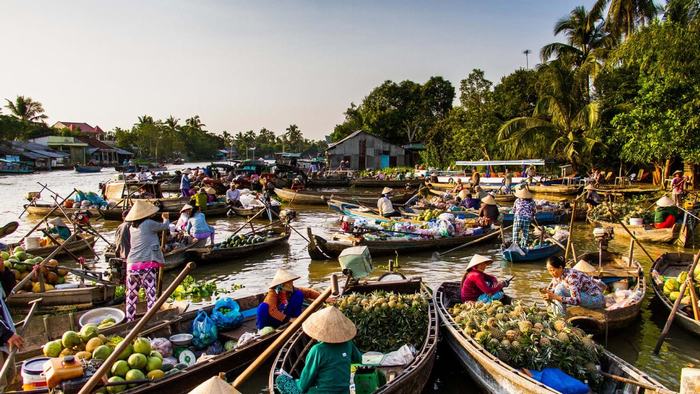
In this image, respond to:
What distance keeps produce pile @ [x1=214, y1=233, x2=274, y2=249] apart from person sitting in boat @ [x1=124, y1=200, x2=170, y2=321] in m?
5.02

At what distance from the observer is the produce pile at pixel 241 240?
1212cm

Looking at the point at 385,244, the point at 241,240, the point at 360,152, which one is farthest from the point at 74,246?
the point at 360,152

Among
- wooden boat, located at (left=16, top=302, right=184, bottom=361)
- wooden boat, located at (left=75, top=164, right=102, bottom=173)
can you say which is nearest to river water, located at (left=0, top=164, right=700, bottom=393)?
wooden boat, located at (left=16, top=302, right=184, bottom=361)

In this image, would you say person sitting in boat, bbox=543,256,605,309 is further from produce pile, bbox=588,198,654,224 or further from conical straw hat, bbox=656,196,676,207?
produce pile, bbox=588,198,654,224

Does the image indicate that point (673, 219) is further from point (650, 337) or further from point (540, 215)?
point (650, 337)

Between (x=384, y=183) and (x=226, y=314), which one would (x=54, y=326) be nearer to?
(x=226, y=314)

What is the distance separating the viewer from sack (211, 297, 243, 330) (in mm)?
6363

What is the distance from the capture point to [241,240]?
12.6 metres

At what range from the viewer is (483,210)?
14234 mm

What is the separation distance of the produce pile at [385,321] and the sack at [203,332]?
1.60 metres

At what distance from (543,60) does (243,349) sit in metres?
30.7

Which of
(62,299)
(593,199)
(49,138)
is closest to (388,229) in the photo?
(62,299)

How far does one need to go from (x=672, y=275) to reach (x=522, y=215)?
326 centimetres

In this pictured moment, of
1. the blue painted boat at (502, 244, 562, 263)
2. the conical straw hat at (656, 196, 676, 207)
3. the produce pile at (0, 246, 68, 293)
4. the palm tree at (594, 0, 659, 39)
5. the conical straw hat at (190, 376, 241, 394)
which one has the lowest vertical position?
the blue painted boat at (502, 244, 562, 263)
